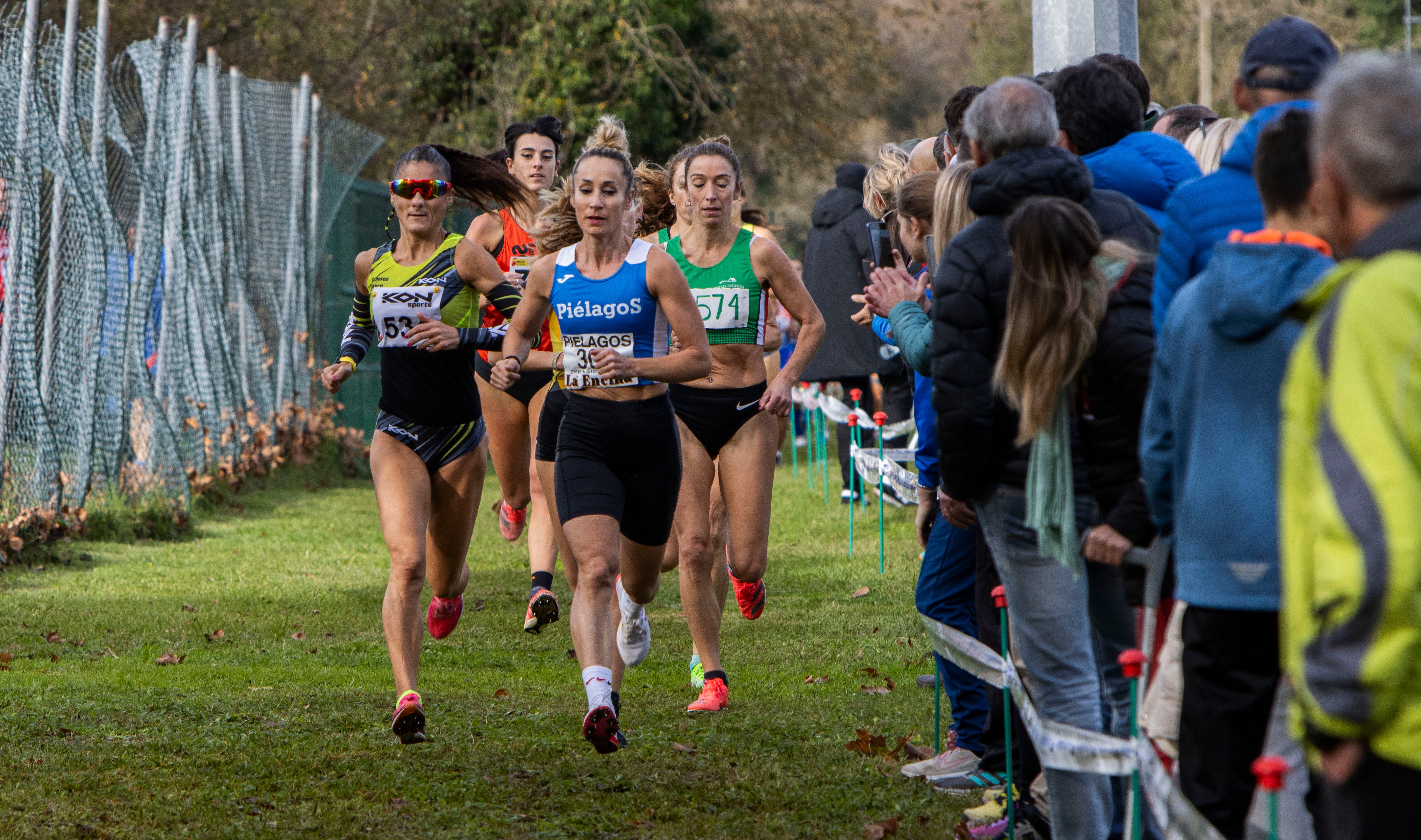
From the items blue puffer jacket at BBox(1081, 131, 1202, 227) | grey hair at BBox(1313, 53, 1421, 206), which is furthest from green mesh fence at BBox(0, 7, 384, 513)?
grey hair at BBox(1313, 53, 1421, 206)

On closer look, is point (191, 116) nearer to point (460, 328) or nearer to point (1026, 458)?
point (460, 328)

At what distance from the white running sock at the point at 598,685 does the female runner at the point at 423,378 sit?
3.06ft

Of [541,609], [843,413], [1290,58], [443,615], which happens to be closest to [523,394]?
[541,609]

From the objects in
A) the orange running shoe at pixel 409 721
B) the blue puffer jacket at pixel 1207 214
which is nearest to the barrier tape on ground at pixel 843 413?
the orange running shoe at pixel 409 721

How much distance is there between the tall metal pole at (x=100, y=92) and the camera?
1113cm

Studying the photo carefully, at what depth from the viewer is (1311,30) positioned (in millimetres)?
3764

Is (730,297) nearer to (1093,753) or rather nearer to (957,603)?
(957,603)

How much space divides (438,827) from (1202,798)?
8.52ft

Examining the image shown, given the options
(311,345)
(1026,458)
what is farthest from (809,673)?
(311,345)

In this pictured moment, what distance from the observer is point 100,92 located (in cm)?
1126

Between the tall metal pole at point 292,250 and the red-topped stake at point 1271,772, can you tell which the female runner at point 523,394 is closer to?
the red-topped stake at point 1271,772

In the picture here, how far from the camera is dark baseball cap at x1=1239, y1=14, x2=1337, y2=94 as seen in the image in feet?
12.0

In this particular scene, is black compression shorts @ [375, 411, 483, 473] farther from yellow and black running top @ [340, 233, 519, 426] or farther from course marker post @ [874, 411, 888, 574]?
course marker post @ [874, 411, 888, 574]

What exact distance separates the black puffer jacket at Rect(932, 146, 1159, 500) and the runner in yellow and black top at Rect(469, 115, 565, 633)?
4.18m
